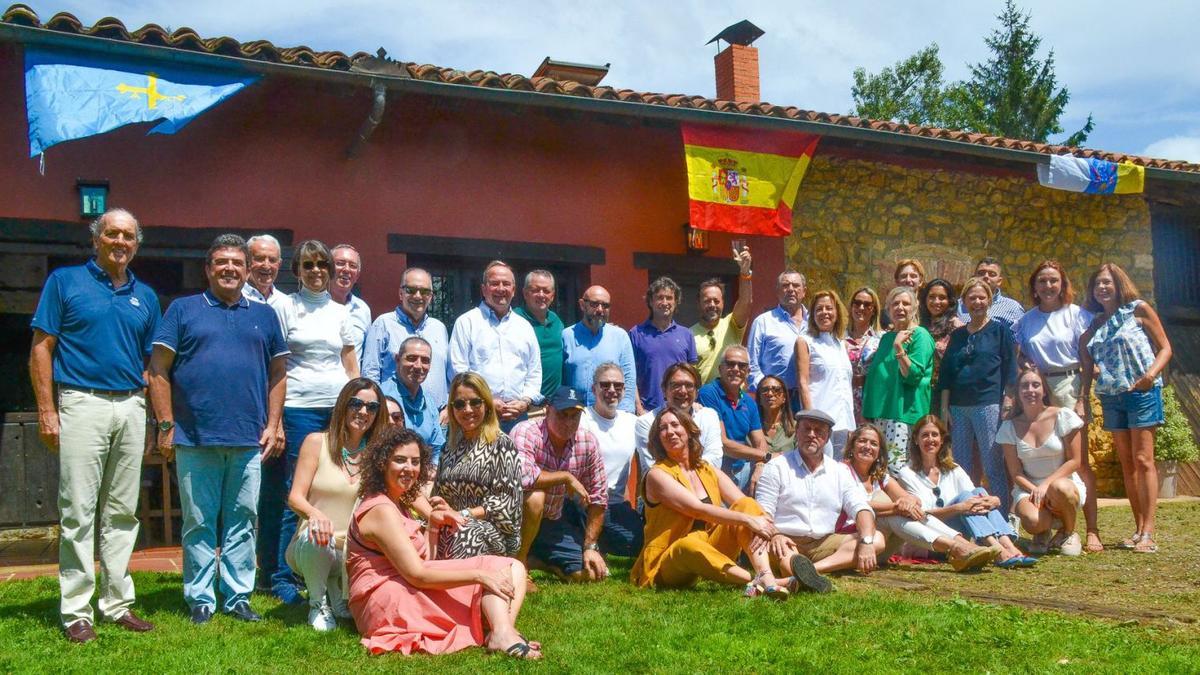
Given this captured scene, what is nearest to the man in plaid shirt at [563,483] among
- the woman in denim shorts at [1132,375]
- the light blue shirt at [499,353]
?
the light blue shirt at [499,353]

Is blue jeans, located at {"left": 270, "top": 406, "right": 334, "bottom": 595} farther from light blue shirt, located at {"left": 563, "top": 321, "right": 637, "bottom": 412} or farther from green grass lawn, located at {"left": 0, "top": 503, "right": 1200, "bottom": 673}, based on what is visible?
light blue shirt, located at {"left": 563, "top": 321, "right": 637, "bottom": 412}

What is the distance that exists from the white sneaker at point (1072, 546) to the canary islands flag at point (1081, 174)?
4.22 meters

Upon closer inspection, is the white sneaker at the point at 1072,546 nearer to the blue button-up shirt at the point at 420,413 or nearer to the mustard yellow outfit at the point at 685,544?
the mustard yellow outfit at the point at 685,544

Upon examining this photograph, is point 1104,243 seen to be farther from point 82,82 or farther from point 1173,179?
point 82,82

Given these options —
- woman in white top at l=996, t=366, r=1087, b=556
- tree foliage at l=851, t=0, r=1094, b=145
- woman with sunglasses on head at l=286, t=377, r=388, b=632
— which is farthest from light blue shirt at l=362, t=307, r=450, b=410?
tree foliage at l=851, t=0, r=1094, b=145

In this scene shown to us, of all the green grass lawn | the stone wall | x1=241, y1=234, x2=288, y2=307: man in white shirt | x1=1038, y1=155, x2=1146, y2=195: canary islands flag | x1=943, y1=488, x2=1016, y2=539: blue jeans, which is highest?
x1=1038, y1=155, x2=1146, y2=195: canary islands flag

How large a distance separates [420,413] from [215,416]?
1107 mm

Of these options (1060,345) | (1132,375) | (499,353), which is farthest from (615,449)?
(1132,375)

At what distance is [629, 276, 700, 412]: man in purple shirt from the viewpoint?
6465 mm

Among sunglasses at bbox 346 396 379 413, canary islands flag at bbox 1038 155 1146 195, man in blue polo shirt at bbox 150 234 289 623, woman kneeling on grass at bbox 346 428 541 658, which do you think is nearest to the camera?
woman kneeling on grass at bbox 346 428 541 658

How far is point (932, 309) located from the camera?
6.74 metres

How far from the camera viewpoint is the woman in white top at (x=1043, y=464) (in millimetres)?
6055

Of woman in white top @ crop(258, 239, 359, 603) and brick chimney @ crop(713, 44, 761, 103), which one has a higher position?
brick chimney @ crop(713, 44, 761, 103)

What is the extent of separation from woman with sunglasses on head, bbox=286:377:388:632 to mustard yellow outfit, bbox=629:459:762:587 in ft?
4.75
